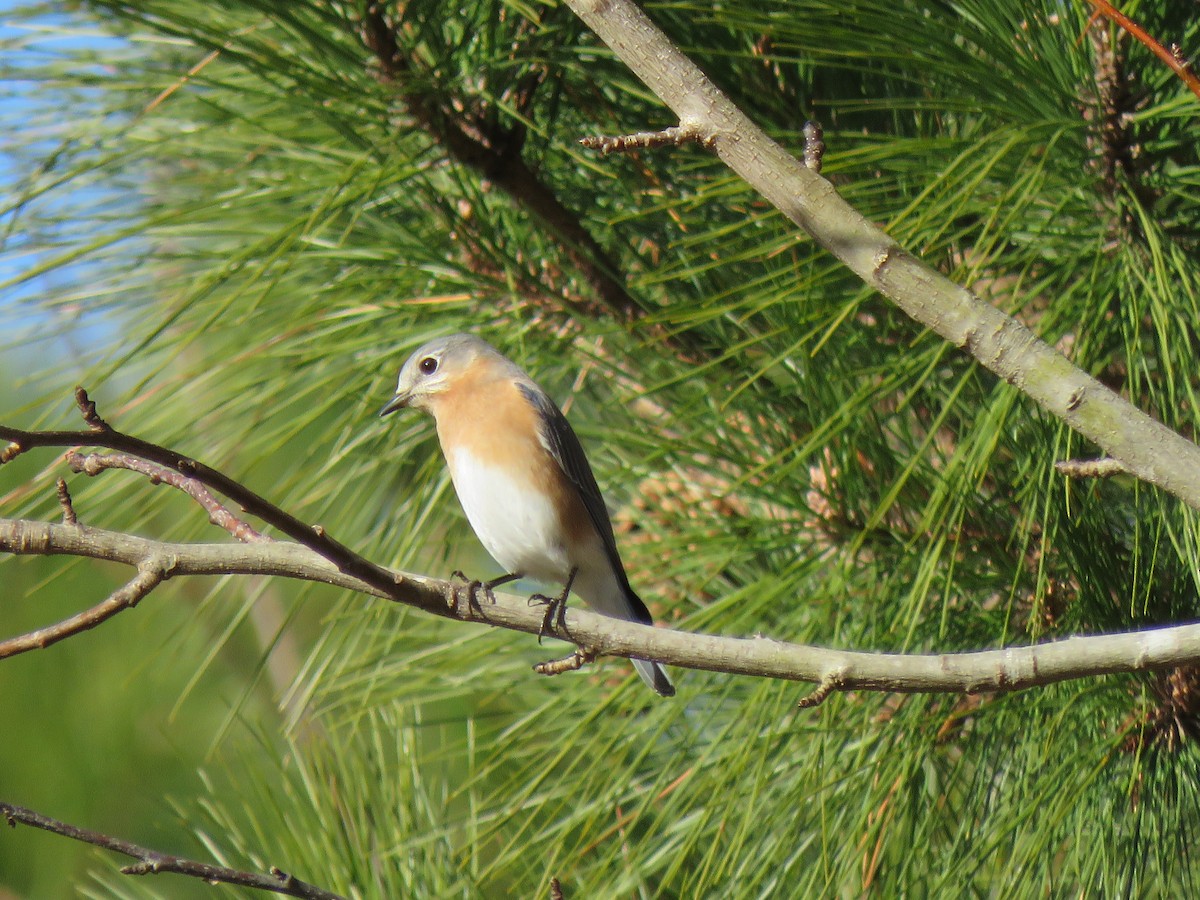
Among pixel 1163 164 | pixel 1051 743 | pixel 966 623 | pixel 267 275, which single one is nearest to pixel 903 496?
pixel 966 623

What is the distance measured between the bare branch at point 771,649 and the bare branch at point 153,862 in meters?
0.21

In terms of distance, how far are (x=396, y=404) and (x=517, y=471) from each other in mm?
226

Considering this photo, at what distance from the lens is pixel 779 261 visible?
5.66 feet

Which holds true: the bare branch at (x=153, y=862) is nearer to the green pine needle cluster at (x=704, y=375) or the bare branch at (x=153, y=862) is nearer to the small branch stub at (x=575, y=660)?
the small branch stub at (x=575, y=660)

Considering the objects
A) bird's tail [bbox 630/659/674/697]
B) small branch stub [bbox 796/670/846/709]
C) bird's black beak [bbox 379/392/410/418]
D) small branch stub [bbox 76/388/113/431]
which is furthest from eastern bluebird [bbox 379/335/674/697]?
small branch stub [bbox 76/388/113/431]

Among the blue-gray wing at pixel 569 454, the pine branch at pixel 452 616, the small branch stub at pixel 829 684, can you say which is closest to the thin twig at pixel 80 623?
the pine branch at pixel 452 616

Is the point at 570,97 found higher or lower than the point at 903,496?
higher

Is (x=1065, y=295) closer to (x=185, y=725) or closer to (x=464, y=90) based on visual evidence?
(x=464, y=90)

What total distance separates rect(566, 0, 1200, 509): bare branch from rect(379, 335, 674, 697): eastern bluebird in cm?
95

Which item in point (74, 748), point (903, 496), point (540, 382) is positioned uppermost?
point (540, 382)

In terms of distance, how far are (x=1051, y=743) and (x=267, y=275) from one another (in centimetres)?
136

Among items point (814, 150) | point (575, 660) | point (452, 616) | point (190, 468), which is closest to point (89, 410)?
point (190, 468)

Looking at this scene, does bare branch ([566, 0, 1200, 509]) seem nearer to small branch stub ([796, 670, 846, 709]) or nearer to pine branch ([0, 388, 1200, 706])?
pine branch ([0, 388, 1200, 706])

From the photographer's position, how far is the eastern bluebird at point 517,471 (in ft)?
6.41
